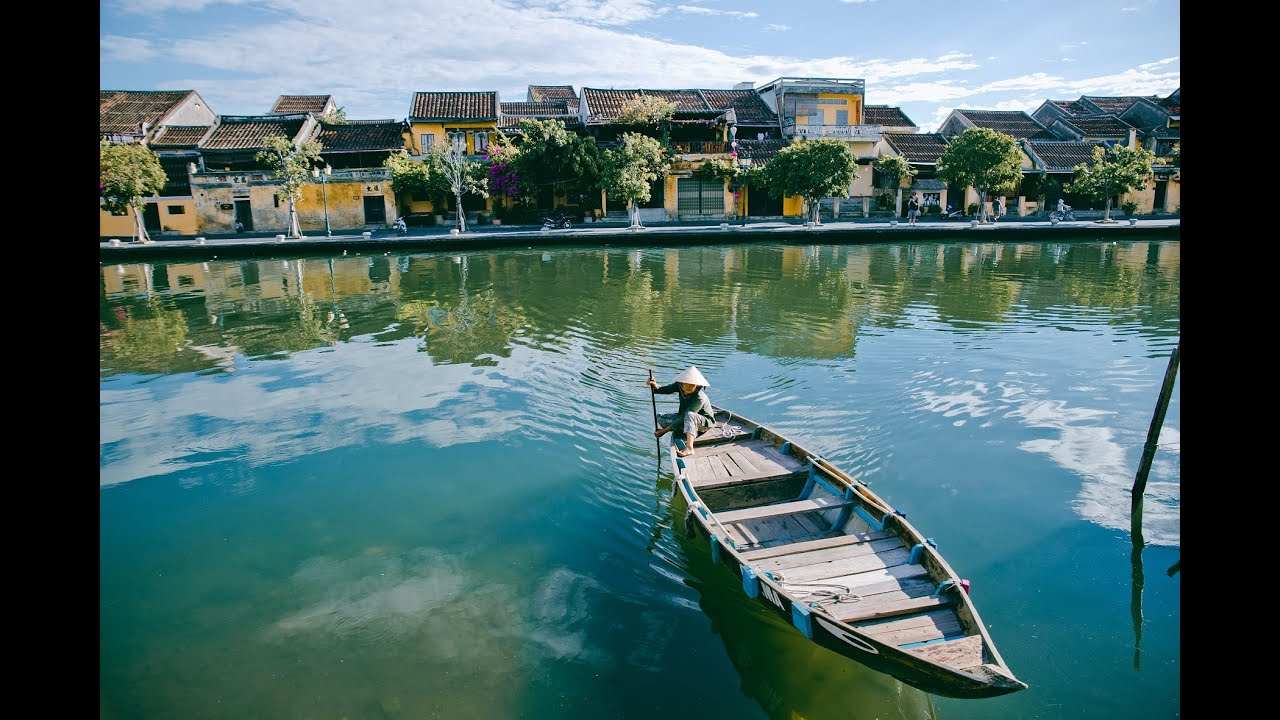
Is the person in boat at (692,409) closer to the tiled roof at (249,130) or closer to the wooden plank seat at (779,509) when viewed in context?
the wooden plank seat at (779,509)

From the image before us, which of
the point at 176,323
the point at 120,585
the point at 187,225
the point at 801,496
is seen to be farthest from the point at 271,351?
the point at 187,225

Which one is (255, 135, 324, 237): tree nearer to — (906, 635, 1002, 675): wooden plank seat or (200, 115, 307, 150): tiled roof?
(200, 115, 307, 150): tiled roof

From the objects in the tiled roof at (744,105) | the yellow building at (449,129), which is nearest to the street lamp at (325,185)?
the yellow building at (449,129)

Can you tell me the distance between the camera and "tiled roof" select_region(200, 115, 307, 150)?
36.1 metres

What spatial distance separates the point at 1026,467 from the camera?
28.6ft

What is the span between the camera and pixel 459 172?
33.2 meters

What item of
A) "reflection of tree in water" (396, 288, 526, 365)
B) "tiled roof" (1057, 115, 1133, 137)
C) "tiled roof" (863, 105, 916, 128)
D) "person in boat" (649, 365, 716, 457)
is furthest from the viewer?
"tiled roof" (863, 105, 916, 128)

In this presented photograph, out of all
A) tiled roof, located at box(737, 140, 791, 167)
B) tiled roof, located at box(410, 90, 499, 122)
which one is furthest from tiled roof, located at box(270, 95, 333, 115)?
tiled roof, located at box(737, 140, 791, 167)

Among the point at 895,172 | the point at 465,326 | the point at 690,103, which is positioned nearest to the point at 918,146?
the point at 895,172

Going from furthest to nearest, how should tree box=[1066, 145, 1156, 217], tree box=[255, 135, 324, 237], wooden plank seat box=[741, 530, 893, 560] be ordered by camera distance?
1. tree box=[1066, 145, 1156, 217]
2. tree box=[255, 135, 324, 237]
3. wooden plank seat box=[741, 530, 893, 560]

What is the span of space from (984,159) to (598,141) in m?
18.3

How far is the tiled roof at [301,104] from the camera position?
47594 mm

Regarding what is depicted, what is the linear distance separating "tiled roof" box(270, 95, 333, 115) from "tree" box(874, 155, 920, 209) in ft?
113
